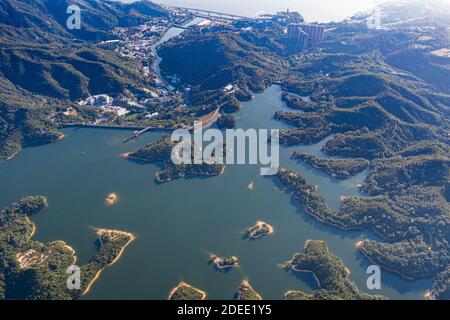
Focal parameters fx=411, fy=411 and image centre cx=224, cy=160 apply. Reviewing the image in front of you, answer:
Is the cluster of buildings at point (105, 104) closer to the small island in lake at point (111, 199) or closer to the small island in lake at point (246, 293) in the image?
the small island in lake at point (111, 199)

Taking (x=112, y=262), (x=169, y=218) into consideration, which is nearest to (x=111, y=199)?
(x=169, y=218)

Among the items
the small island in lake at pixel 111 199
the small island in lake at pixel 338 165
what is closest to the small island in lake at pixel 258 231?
the small island in lake at pixel 338 165

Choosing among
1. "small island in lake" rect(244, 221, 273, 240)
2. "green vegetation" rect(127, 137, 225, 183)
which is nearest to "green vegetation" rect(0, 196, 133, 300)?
"green vegetation" rect(127, 137, 225, 183)

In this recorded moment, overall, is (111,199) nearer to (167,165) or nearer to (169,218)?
(169,218)

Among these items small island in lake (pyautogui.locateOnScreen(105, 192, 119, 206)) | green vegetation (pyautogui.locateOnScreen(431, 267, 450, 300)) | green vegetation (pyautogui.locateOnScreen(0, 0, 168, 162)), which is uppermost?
green vegetation (pyautogui.locateOnScreen(0, 0, 168, 162))

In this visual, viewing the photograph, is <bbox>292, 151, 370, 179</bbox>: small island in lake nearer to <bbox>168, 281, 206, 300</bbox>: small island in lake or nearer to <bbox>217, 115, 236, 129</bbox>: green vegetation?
<bbox>217, 115, 236, 129</bbox>: green vegetation
